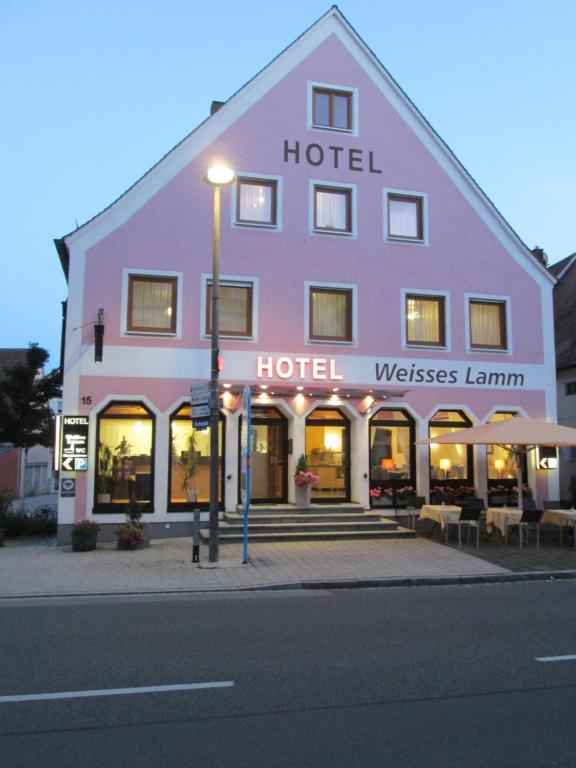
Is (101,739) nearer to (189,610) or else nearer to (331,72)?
(189,610)

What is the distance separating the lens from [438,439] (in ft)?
51.3

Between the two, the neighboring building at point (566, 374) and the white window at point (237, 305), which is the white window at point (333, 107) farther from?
the neighboring building at point (566, 374)

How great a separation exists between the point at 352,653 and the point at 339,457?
35.4ft

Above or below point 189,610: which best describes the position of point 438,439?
above

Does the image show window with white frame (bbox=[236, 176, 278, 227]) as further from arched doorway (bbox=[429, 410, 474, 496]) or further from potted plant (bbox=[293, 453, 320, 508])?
arched doorway (bbox=[429, 410, 474, 496])

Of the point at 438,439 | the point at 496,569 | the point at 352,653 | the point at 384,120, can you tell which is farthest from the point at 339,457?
the point at 352,653

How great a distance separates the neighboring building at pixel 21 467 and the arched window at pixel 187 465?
1848 cm

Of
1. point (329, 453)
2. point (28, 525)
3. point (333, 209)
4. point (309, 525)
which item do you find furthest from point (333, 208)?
point (28, 525)

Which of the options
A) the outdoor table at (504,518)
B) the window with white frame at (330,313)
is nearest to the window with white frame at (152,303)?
the window with white frame at (330,313)

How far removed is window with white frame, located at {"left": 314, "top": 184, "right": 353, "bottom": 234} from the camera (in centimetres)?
1753

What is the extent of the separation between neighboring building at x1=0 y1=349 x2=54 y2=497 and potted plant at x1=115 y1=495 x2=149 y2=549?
19.1 meters

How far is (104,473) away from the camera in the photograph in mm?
15484

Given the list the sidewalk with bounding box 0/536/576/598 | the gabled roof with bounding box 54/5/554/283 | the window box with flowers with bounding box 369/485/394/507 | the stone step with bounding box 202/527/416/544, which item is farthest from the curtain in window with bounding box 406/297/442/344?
the sidewalk with bounding box 0/536/576/598

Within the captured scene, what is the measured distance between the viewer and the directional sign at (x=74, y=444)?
1491cm
